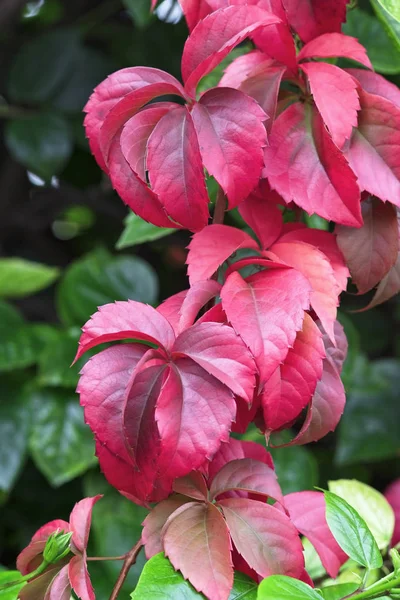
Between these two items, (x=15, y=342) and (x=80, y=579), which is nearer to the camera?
(x=80, y=579)

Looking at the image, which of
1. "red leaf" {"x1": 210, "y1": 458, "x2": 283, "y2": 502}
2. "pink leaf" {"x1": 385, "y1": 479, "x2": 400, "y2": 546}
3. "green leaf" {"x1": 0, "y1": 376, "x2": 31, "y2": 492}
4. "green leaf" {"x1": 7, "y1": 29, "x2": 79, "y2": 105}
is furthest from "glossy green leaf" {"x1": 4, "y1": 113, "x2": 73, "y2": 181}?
"red leaf" {"x1": 210, "y1": 458, "x2": 283, "y2": 502}

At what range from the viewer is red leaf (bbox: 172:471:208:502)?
0.38 m

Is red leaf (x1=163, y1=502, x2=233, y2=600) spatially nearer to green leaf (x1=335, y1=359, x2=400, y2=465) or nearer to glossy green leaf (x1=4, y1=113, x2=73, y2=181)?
green leaf (x1=335, y1=359, x2=400, y2=465)

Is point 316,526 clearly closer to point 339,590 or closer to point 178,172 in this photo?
point 339,590

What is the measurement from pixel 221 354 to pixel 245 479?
0.08 m

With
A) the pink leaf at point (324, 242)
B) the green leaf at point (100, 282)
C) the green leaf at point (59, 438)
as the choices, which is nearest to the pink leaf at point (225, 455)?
the pink leaf at point (324, 242)

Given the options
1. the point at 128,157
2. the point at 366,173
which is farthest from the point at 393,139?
the point at 128,157

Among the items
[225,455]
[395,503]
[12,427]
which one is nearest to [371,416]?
[395,503]

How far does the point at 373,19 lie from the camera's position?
78 centimetres

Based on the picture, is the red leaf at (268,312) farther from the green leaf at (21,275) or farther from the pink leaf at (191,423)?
the green leaf at (21,275)

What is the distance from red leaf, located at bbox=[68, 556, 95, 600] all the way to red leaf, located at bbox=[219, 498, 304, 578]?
0.08 m

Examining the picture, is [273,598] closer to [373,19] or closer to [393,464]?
[373,19]

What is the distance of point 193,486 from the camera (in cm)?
39

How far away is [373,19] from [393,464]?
2.64ft
